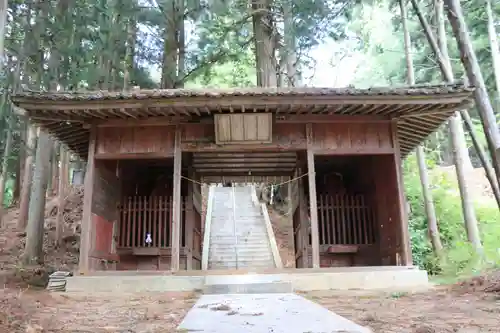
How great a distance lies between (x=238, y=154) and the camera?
399 inches

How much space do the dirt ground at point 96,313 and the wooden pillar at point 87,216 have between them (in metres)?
0.90

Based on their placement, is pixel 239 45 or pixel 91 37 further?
pixel 239 45

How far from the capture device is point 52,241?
13.5m

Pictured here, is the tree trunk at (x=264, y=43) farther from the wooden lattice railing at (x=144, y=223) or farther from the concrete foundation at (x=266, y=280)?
the concrete foundation at (x=266, y=280)

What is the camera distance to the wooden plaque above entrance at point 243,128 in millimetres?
8195

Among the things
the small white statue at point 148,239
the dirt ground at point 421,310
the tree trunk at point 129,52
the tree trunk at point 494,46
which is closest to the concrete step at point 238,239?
the small white statue at point 148,239

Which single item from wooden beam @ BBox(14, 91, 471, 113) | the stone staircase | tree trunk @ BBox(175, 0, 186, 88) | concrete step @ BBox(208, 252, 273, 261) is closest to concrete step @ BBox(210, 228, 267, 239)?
the stone staircase

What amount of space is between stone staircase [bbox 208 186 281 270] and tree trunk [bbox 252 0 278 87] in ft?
17.4

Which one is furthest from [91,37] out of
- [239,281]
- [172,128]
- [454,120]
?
[454,120]

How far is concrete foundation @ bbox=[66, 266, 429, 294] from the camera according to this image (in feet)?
25.0

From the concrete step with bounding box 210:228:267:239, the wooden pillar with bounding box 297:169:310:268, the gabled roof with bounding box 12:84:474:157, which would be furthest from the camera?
the concrete step with bounding box 210:228:267:239

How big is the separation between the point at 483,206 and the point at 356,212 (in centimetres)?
708

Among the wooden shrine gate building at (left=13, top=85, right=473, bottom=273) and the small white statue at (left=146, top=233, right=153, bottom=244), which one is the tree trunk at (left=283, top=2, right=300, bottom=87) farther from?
the small white statue at (left=146, top=233, right=153, bottom=244)

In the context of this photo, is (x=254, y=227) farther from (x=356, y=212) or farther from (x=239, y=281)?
(x=239, y=281)
